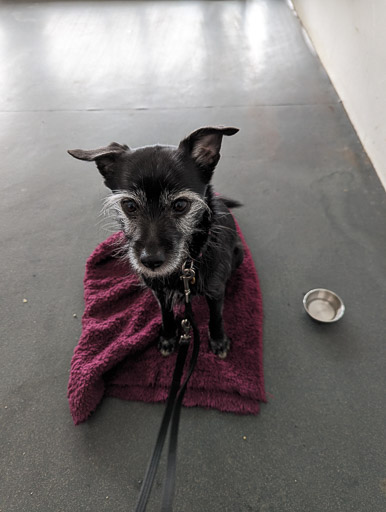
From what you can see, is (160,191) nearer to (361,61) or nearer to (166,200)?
(166,200)

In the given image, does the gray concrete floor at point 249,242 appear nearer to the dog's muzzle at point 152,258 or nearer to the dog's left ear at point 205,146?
the dog's muzzle at point 152,258

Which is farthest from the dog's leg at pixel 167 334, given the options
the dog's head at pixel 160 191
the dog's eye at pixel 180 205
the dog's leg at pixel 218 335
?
the dog's eye at pixel 180 205

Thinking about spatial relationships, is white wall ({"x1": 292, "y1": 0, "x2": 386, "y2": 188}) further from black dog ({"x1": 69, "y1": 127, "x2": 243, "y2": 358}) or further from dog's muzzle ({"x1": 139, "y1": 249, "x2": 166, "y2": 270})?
dog's muzzle ({"x1": 139, "y1": 249, "x2": 166, "y2": 270})

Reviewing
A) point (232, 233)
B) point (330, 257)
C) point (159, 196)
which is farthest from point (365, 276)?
point (159, 196)

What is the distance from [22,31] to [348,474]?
233 inches

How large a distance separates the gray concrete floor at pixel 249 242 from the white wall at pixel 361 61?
13 centimetres

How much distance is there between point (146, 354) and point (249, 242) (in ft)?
3.31

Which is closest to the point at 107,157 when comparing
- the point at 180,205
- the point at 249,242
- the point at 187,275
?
the point at 180,205

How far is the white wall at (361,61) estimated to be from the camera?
8.28 feet

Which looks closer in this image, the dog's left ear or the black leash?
the black leash

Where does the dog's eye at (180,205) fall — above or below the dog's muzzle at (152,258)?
above

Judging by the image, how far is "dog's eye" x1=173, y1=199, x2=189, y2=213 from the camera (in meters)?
1.29

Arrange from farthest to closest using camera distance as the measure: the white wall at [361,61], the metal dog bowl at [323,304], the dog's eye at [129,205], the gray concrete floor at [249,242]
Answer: the white wall at [361,61], the metal dog bowl at [323,304], the gray concrete floor at [249,242], the dog's eye at [129,205]

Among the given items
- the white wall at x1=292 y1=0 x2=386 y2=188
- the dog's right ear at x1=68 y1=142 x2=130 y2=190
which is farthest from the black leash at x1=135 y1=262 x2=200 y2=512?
the white wall at x1=292 y1=0 x2=386 y2=188
